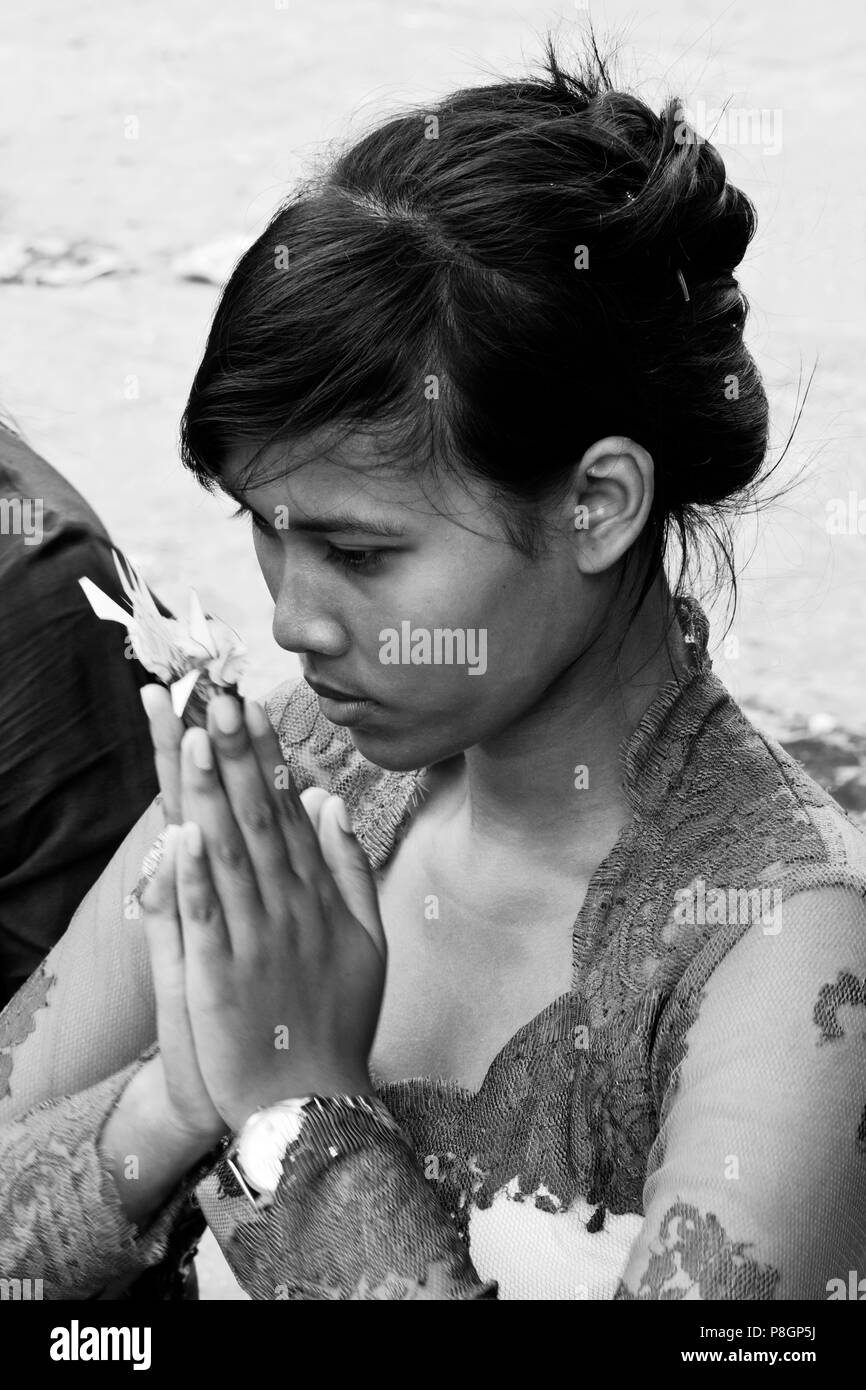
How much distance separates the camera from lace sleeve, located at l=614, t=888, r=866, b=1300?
63.1 inches

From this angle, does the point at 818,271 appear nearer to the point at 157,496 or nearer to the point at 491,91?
the point at 157,496

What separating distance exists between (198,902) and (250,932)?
2.3 inches

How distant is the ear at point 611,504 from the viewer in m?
1.83

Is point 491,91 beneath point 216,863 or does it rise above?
above

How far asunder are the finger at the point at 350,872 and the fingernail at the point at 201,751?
17 cm

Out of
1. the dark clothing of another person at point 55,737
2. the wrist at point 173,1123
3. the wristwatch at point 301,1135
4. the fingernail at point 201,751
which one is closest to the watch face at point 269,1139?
the wristwatch at point 301,1135

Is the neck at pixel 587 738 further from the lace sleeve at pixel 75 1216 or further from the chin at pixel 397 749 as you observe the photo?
the lace sleeve at pixel 75 1216

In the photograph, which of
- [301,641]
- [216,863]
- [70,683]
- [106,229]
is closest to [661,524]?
[301,641]

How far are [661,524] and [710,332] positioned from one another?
22 cm

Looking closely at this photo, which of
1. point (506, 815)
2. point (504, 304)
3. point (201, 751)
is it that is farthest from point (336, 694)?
point (504, 304)

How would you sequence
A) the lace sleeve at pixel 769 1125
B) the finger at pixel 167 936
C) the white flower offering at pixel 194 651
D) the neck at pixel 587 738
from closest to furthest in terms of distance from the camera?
the lace sleeve at pixel 769 1125
the finger at pixel 167 936
the white flower offering at pixel 194 651
the neck at pixel 587 738

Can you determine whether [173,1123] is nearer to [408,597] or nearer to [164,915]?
[164,915]

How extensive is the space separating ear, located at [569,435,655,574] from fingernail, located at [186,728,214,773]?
442 mm

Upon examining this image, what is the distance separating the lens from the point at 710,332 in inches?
75.7
